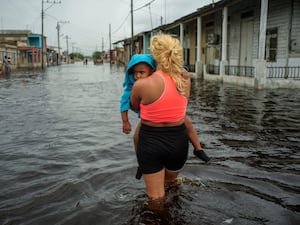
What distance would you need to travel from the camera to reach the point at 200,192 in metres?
3.59

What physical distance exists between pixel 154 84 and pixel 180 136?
576 mm

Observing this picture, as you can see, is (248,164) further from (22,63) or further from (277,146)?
(22,63)

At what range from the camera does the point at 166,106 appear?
8.77 ft

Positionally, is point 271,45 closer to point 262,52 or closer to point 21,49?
point 262,52

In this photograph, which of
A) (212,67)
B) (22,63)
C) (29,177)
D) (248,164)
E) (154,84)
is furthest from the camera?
(22,63)

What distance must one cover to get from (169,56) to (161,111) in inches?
18.7

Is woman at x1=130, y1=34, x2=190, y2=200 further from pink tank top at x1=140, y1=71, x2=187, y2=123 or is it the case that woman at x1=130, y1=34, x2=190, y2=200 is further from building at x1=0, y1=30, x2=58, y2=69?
building at x1=0, y1=30, x2=58, y2=69

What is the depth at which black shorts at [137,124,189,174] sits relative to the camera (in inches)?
107

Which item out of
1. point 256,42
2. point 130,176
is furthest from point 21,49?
point 130,176

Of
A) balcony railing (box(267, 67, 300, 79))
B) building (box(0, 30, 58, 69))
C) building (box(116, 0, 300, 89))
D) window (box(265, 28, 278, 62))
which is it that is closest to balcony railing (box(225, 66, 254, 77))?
building (box(116, 0, 300, 89))

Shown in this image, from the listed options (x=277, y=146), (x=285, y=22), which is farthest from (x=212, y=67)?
(x=277, y=146)

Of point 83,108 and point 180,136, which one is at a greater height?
point 180,136

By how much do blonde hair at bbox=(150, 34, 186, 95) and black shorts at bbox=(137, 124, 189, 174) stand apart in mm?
398

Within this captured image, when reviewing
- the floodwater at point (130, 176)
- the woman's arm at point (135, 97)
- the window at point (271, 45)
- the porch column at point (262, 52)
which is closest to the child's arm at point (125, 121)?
the woman's arm at point (135, 97)
